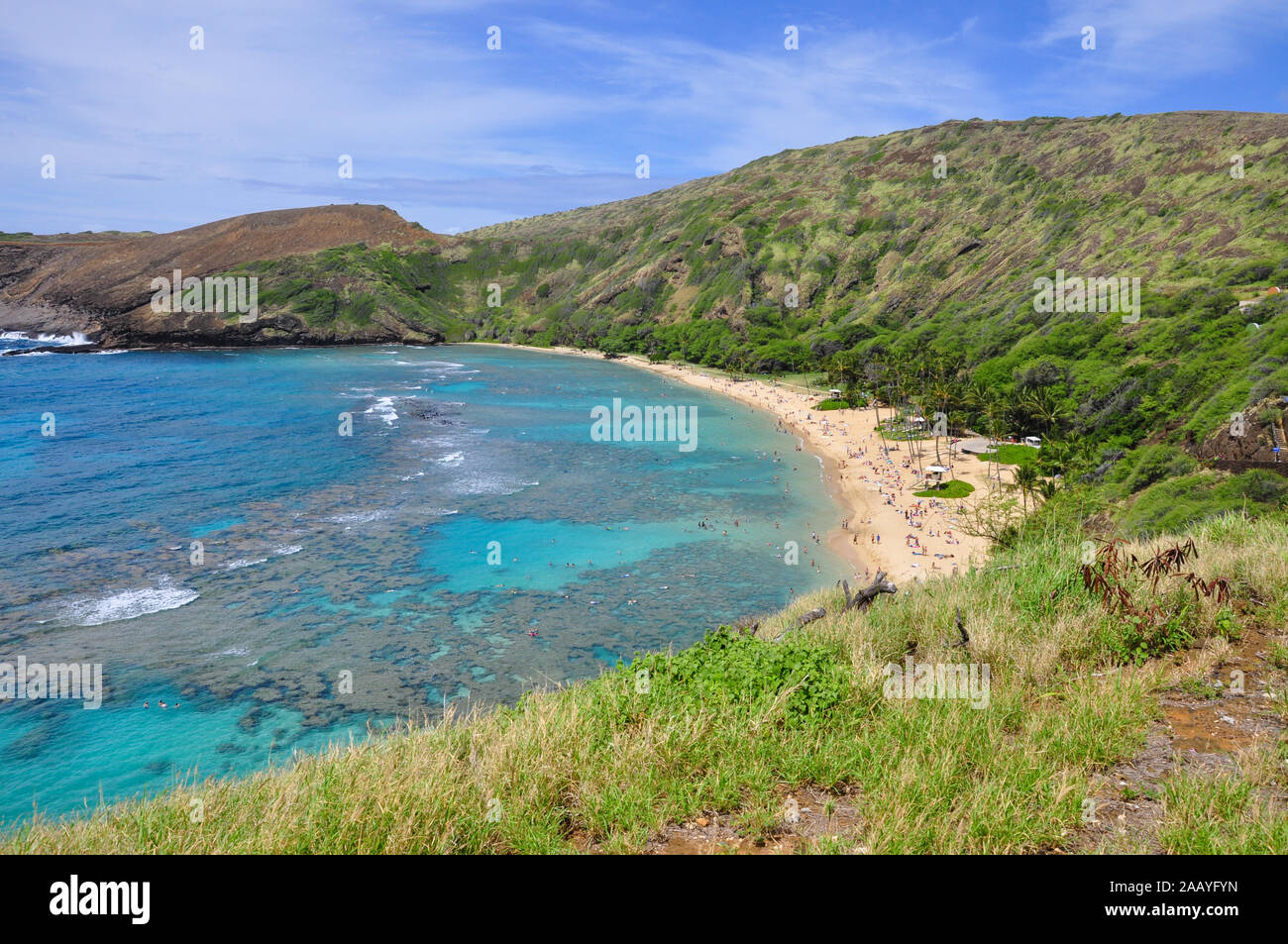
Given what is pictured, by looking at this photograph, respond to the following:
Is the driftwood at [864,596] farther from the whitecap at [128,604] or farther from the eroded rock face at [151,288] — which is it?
the eroded rock face at [151,288]

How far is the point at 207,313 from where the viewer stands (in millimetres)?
161125

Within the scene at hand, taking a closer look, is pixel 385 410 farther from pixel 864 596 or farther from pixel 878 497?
pixel 864 596

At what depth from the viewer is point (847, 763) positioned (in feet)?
19.3

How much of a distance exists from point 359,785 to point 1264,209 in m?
101

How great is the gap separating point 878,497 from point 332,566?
121 feet

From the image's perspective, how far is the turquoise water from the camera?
82.0 ft

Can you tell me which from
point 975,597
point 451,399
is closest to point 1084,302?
point 451,399

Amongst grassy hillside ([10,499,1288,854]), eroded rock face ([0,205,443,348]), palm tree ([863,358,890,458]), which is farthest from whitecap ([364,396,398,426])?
eroded rock face ([0,205,443,348])

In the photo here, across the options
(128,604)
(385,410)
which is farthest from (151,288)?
(128,604)

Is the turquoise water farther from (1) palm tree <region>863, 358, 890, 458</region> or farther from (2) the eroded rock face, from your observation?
(2) the eroded rock face

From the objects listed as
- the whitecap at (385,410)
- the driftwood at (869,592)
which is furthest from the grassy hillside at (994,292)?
the whitecap at (385,410)

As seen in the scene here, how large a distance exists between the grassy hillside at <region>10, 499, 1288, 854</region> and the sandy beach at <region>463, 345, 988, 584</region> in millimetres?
12344

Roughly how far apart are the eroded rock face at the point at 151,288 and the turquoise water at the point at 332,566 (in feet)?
283
